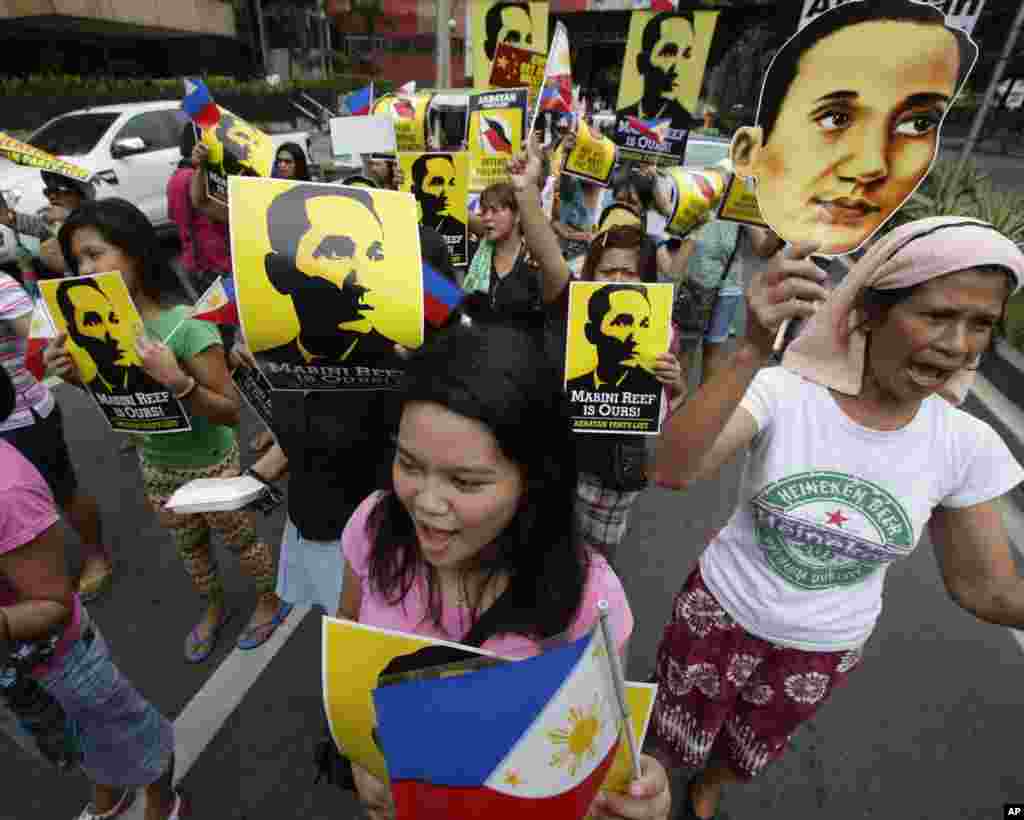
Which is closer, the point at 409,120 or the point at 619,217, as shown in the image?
the point at 619,217

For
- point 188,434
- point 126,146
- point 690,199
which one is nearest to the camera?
point 188,434

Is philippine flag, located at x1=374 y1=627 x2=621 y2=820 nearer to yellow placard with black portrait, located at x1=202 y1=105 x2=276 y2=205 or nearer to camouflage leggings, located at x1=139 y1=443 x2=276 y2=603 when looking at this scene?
camouflage leggings, located at x1=139 y1=443 x2=276 y2=603

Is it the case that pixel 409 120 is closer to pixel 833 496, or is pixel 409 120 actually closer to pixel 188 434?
pixel 188 434

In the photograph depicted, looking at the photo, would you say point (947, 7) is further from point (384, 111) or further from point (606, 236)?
point (384, 111)

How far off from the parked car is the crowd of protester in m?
6.32

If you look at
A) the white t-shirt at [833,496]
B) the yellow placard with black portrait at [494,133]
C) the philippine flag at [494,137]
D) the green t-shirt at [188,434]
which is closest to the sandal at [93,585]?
the green t-shirt at [188,434]

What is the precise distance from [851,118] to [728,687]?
146 cm

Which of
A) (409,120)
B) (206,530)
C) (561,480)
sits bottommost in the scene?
(206,530)

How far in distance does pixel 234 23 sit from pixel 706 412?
1073 inches

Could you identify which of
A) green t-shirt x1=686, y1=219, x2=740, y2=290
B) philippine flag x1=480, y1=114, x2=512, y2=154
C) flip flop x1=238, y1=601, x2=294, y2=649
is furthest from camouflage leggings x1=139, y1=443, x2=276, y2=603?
green t-shirt x1=686, y1=219, x2=740, y2=290

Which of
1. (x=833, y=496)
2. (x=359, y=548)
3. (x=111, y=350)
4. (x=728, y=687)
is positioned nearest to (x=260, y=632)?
(x=111, y=350)

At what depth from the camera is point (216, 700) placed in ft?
7.86

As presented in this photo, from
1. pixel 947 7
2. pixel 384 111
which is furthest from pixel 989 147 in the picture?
pixel 947 7

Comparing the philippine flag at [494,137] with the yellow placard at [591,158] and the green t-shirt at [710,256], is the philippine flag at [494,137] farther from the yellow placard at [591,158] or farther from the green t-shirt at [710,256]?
the green t-shirt at [710,256]
